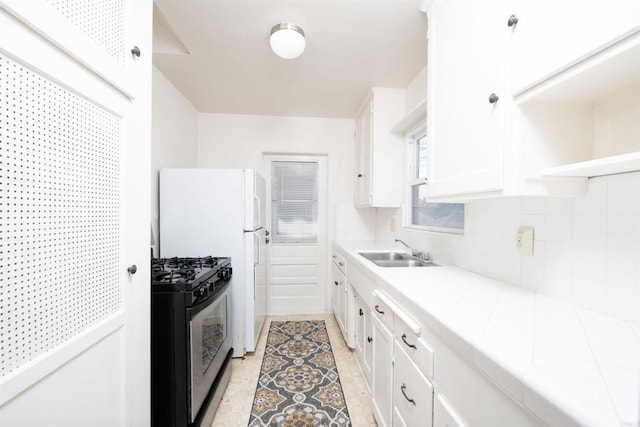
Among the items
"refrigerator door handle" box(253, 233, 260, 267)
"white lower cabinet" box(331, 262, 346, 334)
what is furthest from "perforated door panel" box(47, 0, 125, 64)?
"white lower cabinet" box(331, 262, 346, 334)

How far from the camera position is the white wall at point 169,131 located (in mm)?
2176

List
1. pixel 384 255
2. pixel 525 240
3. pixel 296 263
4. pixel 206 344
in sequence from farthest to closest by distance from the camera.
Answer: pixel 296 263 → pixel 384 255 → pixel 206 344 → pixel 525 240

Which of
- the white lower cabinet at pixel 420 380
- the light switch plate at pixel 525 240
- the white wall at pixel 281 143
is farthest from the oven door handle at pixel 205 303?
the white wall at pixel 281 143

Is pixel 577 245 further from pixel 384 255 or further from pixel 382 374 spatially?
pixel 384 255

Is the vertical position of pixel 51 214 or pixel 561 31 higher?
pixel 561 31

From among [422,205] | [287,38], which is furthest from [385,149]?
[287,38]

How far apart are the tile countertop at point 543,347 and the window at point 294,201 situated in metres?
2.26

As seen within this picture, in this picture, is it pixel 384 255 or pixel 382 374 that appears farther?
pixel 384 255

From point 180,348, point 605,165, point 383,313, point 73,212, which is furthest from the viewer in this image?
point 383,313

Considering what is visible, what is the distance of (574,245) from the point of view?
99 centimetres

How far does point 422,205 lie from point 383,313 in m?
1.23

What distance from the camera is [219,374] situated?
69.8 inches

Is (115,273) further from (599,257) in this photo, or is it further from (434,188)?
(599,257)

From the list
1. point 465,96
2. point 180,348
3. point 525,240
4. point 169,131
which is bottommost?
point 180,348
